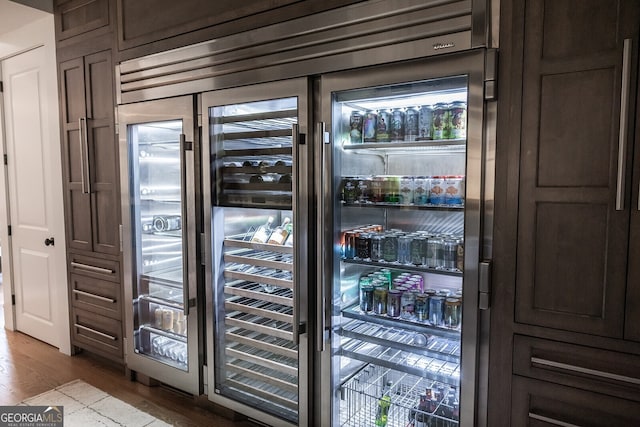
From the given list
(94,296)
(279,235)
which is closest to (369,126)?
(279,235)

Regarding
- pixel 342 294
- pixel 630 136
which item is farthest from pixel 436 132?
pixel 342 294

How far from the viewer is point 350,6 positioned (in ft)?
6.19

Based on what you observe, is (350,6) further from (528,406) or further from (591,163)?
(528,406)

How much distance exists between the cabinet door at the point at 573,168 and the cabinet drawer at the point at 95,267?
2684mm

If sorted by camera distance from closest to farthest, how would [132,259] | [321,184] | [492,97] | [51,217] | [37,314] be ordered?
[492,97] → [321,184] → [132,259] → [51,217] → [37,314]

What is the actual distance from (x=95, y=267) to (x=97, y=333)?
518 millimetres

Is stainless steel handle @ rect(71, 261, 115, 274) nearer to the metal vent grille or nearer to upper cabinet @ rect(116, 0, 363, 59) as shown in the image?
the metal vent grille

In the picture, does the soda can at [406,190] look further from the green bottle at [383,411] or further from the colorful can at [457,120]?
the green bottle at [383,411]

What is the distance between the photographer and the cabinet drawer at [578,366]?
1.44 m

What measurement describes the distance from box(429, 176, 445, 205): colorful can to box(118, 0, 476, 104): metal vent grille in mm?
552

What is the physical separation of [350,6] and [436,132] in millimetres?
685

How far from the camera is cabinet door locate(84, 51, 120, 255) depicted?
9.84 ft

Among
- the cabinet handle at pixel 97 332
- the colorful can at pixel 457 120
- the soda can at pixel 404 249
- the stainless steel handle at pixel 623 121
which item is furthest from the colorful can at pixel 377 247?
the cabinet handle at pixel 97 332

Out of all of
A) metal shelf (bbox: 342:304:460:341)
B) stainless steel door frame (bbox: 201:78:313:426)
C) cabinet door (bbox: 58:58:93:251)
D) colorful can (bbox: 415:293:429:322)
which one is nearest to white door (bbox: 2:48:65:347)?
cabinet door (bbox: 58:58:93:251)
